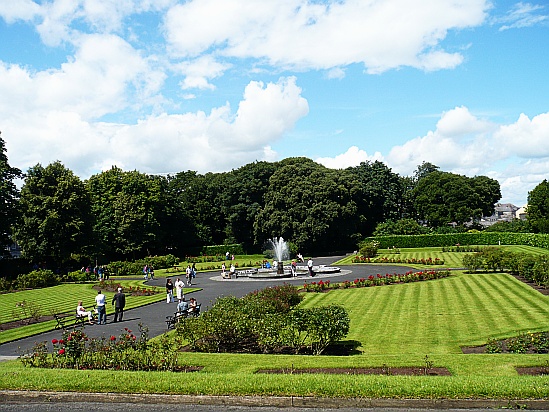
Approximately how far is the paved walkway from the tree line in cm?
1517

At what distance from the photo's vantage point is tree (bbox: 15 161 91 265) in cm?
5188

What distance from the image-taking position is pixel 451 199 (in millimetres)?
88562

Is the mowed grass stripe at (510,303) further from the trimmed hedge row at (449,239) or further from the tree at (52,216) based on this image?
the tree at (52,216)

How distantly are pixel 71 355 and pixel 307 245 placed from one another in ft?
184

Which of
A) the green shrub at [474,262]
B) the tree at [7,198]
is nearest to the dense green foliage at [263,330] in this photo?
the green shrub at [474,262]

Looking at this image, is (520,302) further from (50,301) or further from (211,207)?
(211,207)

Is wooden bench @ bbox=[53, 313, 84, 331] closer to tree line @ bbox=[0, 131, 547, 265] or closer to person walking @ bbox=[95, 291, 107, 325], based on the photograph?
person walking @ bbox=[95, 291, 107, 325]

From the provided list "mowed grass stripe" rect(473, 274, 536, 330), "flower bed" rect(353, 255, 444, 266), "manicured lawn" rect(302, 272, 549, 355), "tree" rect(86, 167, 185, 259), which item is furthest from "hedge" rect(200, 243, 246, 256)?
"mowed grass stripe" rect(473, 274, 536, 330)

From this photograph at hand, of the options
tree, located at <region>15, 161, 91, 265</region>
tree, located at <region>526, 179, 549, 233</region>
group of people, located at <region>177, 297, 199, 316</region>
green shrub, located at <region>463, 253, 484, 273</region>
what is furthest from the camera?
tree, located at <region>526, 179, 549, 233</region>

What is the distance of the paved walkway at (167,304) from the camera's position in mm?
19781

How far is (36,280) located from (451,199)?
6874 cm

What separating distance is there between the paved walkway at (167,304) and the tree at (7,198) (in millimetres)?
15174

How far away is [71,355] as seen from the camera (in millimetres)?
12875

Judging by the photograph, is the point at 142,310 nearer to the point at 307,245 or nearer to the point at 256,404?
the point at 256,404
